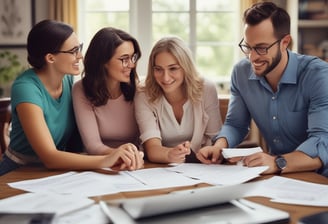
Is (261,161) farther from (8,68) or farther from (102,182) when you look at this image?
(8,68)

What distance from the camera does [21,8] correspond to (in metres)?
4.16

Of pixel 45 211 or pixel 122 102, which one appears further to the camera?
pixel 122 102

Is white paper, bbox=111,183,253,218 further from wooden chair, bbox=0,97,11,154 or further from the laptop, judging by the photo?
wooden chair, bbox=0,97,11,154

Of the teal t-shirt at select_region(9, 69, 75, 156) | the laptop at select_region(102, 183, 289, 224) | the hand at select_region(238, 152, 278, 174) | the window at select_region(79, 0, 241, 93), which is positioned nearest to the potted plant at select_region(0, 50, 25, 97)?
the window at select_region(79, 0, 241, 93)

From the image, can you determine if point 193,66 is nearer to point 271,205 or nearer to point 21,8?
point 271,205

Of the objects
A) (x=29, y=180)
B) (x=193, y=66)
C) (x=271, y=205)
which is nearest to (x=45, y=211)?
(x=29, y=180)

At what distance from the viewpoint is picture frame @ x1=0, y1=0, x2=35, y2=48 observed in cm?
416

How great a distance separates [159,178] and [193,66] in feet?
2.33

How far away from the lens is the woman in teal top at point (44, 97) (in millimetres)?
1713

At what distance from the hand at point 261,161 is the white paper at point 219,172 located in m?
0.02

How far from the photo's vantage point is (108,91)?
2039 mm

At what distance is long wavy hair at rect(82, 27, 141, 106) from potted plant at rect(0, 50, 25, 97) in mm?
2108

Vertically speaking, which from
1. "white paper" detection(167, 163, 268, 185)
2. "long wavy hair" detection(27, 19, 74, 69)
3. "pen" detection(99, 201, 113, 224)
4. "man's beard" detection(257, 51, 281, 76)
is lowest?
"white paper" detection(167, 163, 268, 185)

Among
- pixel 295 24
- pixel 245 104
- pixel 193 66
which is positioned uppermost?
pixel 295 24
